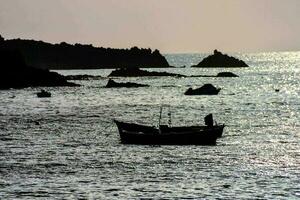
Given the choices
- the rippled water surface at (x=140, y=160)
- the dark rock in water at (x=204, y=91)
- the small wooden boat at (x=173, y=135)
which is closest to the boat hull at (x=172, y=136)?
the small wooden boat at (x=173, y=135)

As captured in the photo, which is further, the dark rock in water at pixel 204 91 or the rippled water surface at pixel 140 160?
the dark rock in water at pixel 204 91

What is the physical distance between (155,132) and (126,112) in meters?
47.4

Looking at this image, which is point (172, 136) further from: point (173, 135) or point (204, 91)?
point (204, 91)

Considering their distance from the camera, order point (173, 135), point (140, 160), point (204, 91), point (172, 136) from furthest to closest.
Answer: point (204, 91)
point (173, 135)
point (172, 136)
point (140, 160)

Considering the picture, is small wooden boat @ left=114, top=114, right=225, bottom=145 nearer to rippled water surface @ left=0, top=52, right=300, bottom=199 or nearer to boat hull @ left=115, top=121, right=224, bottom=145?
boat hull @ left=115, top=121, right=224, bottom=145

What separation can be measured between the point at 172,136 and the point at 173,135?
0.17 m

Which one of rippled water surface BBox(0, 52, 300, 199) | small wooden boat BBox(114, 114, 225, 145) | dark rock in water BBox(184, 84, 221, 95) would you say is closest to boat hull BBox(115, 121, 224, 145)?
small wooden boat BBox(114, 114, 225, 145)

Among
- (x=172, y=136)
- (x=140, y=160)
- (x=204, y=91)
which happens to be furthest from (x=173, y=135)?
(x=204, y=91)

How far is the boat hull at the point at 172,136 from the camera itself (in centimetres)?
6662

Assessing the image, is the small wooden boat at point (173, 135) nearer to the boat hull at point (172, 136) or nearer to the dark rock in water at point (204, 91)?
the boat hull at point (172, 136)

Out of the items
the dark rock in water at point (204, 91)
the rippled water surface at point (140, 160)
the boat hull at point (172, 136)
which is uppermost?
the dark rock in water at point (204, 91)

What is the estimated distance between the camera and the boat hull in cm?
6662

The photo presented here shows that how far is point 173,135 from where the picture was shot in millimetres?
66812

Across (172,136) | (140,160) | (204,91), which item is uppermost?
(204,91)
